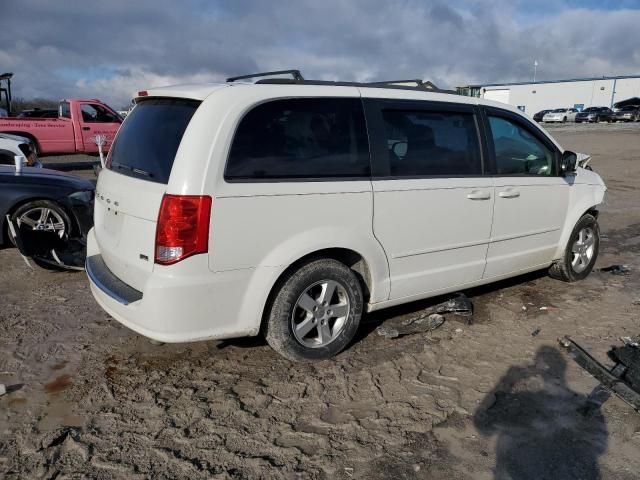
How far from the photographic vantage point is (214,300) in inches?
125

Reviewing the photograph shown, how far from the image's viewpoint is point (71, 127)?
15.8 m

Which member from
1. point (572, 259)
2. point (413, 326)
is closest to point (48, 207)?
point (413, 326)

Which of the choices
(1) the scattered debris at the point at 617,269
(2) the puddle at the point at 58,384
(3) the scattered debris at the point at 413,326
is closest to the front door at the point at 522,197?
(3) the scattered debris at the point at 413,326

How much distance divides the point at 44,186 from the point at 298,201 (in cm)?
407

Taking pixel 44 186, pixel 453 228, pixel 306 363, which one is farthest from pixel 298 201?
pixel 44 186

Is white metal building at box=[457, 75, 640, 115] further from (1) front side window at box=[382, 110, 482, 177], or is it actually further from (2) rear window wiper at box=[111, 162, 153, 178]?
(2) rear window wiper at box=[111, 162, 153, 178]

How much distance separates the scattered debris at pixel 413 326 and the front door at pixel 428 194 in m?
0.31

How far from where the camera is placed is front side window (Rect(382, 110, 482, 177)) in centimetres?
383

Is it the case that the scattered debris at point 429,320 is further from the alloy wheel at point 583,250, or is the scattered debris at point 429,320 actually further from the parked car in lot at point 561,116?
the parked car in lot at point 561,116

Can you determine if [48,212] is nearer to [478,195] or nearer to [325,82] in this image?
[325,82]

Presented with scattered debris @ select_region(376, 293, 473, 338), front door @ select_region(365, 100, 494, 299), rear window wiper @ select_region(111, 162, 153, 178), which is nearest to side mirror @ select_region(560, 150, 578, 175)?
front door @ select_region(365, 100, 494, 299)

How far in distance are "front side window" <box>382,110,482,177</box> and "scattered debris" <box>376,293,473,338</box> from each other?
1153 millimetres

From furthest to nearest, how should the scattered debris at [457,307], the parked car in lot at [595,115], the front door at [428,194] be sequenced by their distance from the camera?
the parked car in lot at [595,115]
the scattered debris at [457,307]
the front door at [428,194]

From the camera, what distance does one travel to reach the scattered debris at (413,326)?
420 centimetres
